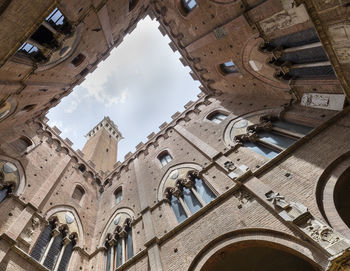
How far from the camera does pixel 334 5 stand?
215 inches

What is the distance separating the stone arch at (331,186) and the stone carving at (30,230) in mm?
9152

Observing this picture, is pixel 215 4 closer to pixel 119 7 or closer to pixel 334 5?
pixel 119 7

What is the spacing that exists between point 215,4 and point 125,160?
11013mm

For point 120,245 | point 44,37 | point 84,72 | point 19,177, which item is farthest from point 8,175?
point 84,72

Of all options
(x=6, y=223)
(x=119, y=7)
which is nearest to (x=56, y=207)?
(x=6, y=223)

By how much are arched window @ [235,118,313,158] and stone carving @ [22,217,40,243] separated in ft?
28.2

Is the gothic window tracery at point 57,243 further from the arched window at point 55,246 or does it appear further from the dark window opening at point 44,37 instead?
the dark window opening at point 44,37

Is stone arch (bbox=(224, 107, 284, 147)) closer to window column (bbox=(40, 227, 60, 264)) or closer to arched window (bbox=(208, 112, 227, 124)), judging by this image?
arched window (bbox=(208, 112, 227, 124))

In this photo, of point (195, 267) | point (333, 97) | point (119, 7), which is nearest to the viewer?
point (195, 267)

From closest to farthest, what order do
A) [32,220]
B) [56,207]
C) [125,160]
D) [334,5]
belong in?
1. [334,5]
2. [32,220]
3. [56,207]
4. [125,160]

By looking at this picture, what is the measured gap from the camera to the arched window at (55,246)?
345 inches

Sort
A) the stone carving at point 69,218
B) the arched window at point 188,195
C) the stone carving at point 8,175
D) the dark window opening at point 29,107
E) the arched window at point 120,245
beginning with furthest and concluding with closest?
the dark window opening at point 29,107 < the stone carving at point 69,218 < the arched window at point 120,245 < the stone carving at point 8,175 < the arched window at point 188,195

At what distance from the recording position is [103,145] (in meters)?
27.9

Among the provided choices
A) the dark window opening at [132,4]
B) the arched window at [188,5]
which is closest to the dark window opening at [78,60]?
the dark window opening at [132,4]
